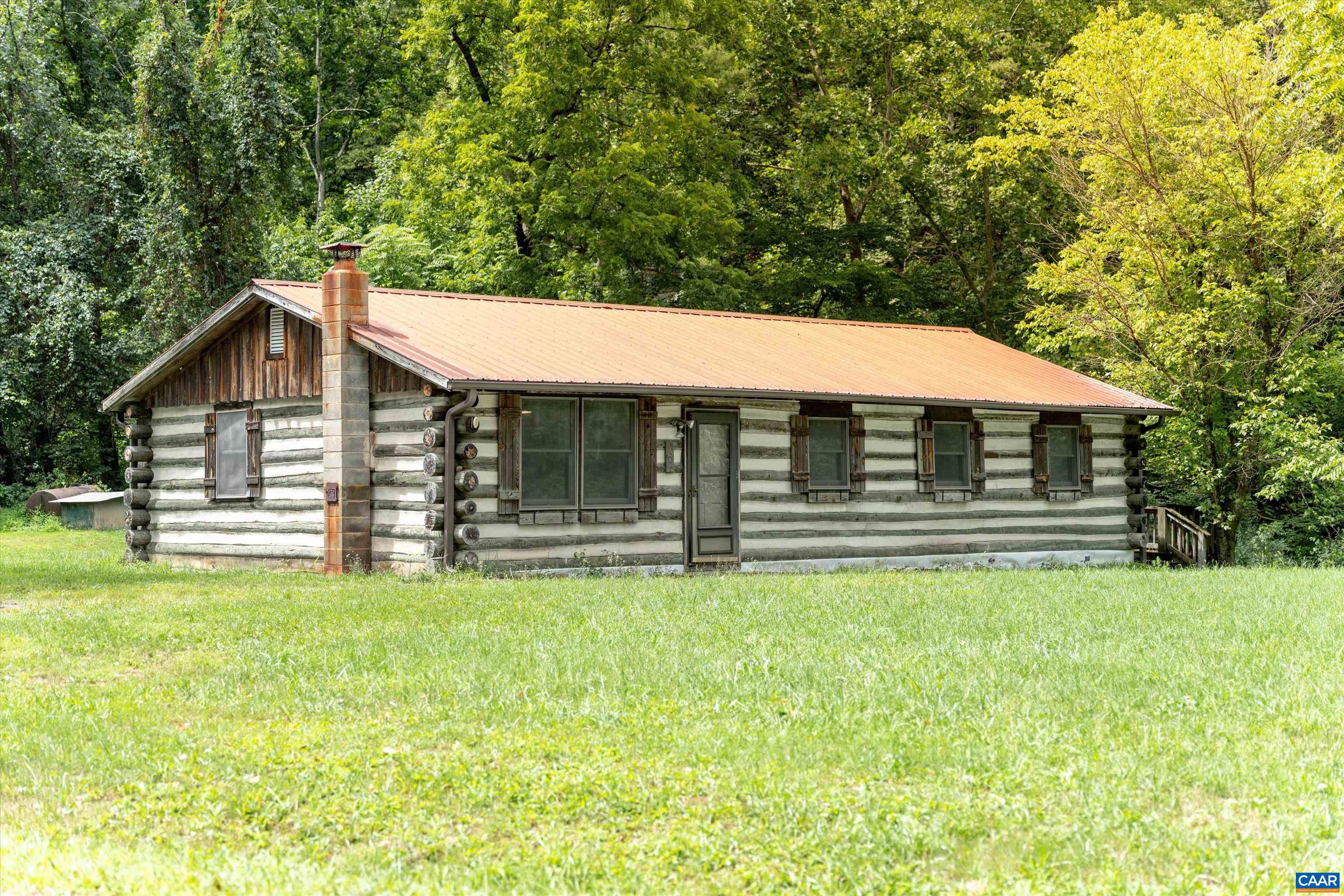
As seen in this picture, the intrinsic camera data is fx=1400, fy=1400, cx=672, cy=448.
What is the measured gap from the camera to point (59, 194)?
3556 cm

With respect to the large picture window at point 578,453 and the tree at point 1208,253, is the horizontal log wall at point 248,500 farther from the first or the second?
the tree at point 1208,253

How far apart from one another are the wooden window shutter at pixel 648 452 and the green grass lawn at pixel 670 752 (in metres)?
6.36

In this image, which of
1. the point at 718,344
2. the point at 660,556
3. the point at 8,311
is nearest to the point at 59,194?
the point at 8,311

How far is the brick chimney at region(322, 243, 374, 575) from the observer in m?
18.6

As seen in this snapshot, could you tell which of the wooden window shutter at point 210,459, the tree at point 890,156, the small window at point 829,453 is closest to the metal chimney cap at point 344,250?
the wooden window shutter at point 210,459

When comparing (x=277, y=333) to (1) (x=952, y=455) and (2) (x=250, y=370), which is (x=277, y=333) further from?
(1) (x=952, y=455)

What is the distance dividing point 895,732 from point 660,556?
39.4ft

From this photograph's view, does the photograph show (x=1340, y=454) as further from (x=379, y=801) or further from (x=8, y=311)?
(x=8, y=311)

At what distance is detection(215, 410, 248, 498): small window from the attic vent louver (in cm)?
134

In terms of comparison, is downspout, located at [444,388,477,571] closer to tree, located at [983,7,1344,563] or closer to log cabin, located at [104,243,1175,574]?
log cabin, located at [104,243,1175,574]

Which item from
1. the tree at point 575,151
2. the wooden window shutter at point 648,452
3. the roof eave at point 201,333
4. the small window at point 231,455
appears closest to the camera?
the wooden window shutter at point 648,452

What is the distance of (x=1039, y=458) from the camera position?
2369cm

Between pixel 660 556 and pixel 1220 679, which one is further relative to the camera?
pixel 660 556

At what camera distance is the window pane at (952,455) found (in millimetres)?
22766
